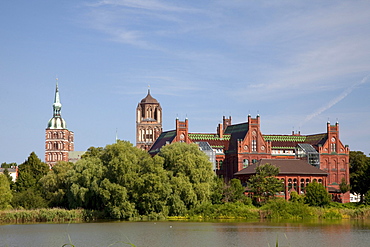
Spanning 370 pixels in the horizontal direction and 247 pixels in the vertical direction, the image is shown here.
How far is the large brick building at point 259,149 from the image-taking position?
10919 cm

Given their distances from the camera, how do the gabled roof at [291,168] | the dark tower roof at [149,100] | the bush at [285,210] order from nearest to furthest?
the bush at [285,210], the gabled roof at [291,168], the dark tower roof at [149,100]

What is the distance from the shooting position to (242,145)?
109188 mm

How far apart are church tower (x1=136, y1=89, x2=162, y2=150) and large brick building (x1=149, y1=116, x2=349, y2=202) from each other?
4873 cm

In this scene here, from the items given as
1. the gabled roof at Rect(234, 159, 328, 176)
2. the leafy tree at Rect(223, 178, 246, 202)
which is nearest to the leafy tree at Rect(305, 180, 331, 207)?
the leafy tree at Rect(223, 178, 246, 202)

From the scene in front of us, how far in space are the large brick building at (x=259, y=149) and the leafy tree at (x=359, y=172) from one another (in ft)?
9.59

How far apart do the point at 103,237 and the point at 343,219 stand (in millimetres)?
31874

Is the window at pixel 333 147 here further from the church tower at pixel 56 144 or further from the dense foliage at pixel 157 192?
the church tower at pixel 56 144

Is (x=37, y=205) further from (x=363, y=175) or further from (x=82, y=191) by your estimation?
(x=363, y=175)

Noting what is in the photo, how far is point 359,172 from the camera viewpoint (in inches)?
3976

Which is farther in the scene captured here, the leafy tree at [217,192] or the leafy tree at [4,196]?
the leafy tree at [217,192]

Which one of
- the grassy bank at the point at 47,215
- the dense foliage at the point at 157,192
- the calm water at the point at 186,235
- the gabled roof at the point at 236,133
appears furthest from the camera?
the gabled roof at the point at 236,133

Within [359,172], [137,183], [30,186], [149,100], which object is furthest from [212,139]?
[149,100]

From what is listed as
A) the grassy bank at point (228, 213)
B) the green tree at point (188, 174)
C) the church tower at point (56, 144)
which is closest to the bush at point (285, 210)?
the grassy bank at point (228, 213)

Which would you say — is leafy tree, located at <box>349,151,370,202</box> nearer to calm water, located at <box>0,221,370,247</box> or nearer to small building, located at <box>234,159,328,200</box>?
small building, located at <box>234,159,328,200</box>
